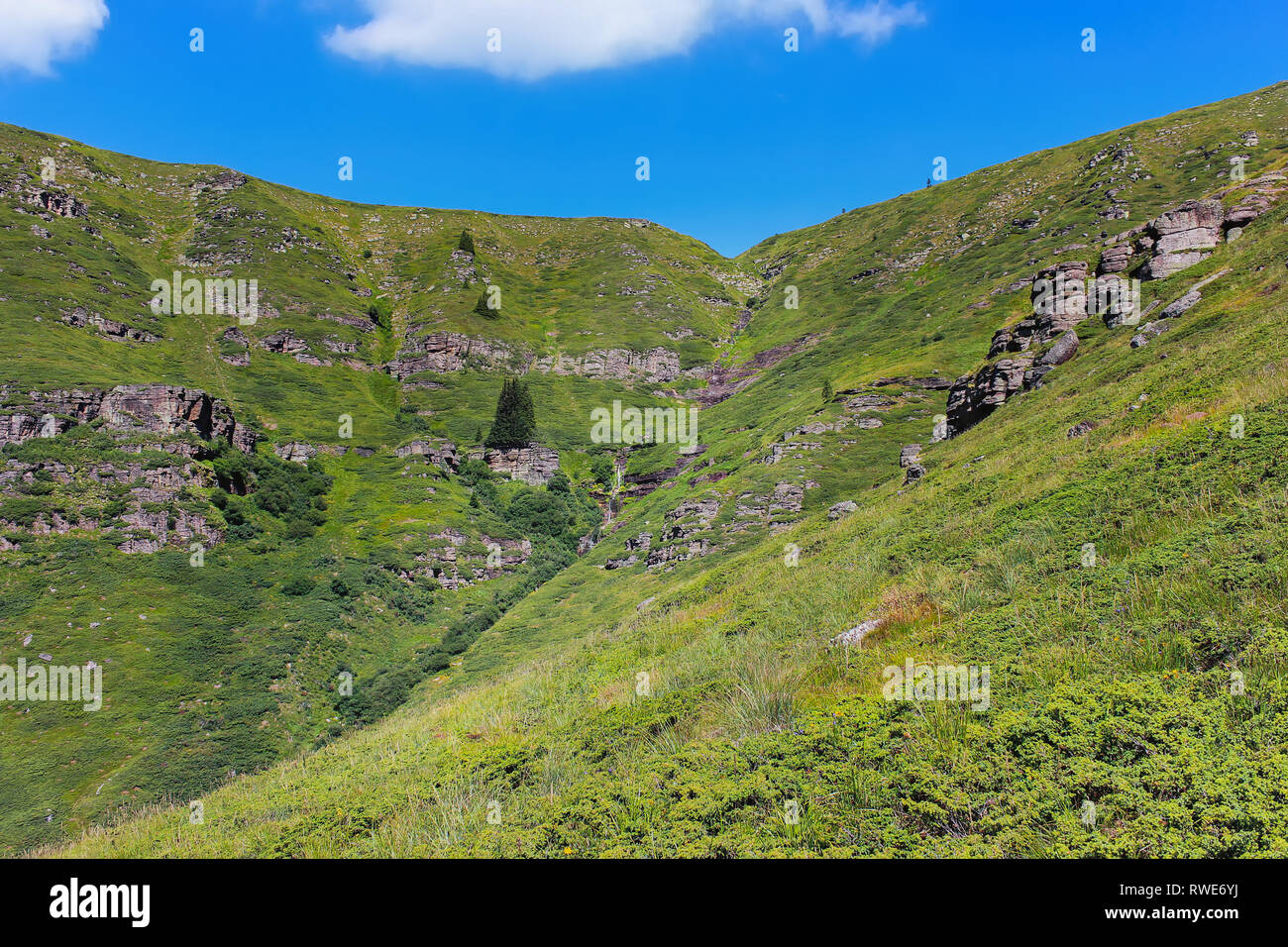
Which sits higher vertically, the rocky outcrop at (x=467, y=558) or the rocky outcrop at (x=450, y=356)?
the rocky outcrop at (x=450, y=356)

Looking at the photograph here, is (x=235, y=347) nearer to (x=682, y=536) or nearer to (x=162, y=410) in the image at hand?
(x=162, y=410)

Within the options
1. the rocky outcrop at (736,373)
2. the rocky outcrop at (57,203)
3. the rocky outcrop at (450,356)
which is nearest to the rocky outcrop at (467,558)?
the rocky outcrop at (736,373)

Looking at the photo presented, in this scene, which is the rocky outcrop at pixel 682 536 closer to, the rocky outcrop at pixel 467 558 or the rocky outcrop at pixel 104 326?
Answer: the rocky outcrop at pixel 467 558

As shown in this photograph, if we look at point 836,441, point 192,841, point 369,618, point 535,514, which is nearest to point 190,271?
point 535,514

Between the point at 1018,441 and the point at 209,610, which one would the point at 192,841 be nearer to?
the point at 1018,441

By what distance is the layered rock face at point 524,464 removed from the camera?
8369 cm

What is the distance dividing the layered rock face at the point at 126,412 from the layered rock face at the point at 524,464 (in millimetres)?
33181

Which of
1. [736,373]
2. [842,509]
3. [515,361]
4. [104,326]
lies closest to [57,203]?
[104,326]

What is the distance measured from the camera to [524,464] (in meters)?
84.5

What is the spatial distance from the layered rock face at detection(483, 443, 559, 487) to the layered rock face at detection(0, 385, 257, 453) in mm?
33181

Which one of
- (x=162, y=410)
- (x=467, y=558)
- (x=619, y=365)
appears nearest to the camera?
(x=162, y=410)

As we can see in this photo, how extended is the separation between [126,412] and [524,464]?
147 ft

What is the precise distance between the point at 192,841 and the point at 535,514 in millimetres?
67434

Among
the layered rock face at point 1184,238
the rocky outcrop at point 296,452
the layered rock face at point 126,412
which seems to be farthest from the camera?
the rocky outcrop at point 296,452
